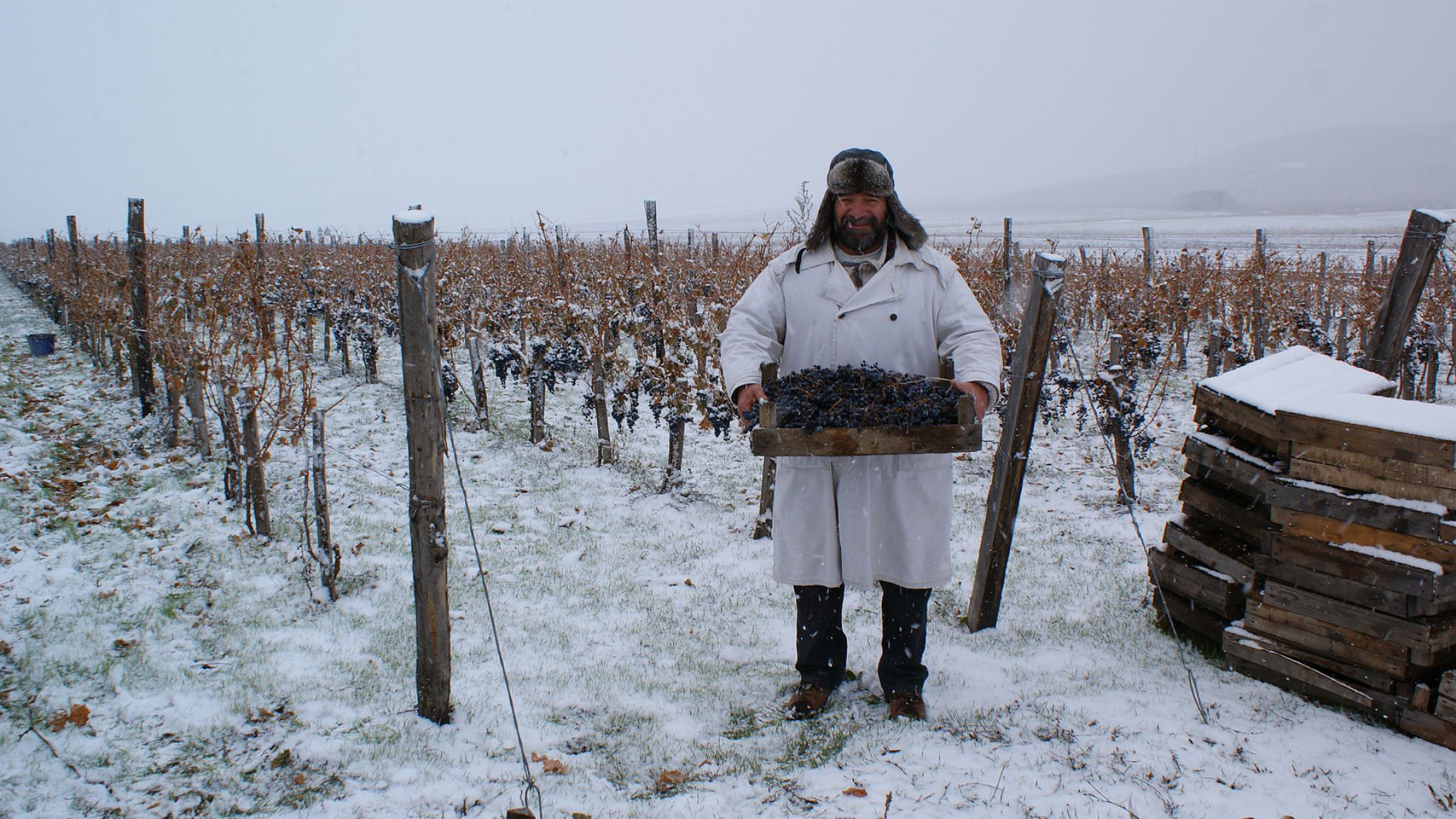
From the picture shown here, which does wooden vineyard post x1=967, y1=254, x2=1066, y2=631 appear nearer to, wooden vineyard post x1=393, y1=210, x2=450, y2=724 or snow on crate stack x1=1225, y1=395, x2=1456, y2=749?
snow on crate stack x1=1225, y1=395, x2=1456, y2=749

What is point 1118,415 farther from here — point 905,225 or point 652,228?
point 652,228

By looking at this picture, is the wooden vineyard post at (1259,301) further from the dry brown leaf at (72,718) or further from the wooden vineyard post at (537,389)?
the dry brown leaf at (72,718)

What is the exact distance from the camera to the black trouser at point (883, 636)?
3225 mm

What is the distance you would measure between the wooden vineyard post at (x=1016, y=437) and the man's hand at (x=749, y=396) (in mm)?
1687

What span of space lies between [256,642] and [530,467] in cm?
410

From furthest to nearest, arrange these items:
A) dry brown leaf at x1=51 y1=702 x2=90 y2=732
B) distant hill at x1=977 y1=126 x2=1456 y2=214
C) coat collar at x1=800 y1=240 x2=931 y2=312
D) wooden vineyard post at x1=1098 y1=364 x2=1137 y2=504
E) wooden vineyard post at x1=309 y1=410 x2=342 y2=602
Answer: distant hill at x1=977 y1=126 x2=1456 y2=214, wooden vineyard post at x1=1098 y1=364 x2=1137 y2=504, wooden vineyard post at x1=309 y1=410 x2=342 y2=602, dry brown leaf at x1=51 y1=702 x2=90 y2=732, coat collar at x1=800 y1=240 x2=931 y2=312

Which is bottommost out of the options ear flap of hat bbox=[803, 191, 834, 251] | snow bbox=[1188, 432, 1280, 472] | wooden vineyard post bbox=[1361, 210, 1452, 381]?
snow bbox=[1188, 432, 1280, 472]

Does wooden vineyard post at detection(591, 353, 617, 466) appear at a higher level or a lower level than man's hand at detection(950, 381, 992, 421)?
lower

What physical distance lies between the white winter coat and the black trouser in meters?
0.09

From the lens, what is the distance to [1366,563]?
3.23 meters

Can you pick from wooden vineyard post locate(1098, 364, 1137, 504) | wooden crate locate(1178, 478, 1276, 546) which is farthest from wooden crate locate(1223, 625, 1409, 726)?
wooden vineyard post locate(1098, 364, 1137, 504)

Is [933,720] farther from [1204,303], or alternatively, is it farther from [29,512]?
[1204,303]

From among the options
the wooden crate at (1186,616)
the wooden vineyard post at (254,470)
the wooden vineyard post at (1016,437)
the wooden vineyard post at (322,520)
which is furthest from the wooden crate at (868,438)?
the wooden vineyard post at (254,470)

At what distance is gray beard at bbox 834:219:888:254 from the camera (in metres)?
3.15
